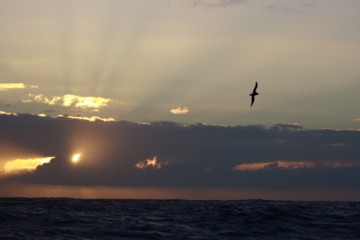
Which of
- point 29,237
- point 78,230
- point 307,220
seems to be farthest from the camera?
point 307,220

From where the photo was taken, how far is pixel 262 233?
55469mm

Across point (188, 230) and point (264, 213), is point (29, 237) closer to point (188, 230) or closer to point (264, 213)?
point (188, 230)

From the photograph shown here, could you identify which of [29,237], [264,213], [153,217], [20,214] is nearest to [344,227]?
[264,213]

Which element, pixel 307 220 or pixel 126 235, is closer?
pixel 126 235

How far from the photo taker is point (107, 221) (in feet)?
208

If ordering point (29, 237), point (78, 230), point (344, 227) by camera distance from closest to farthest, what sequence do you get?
point (29, 237), point (78, 230), point (344, 227)

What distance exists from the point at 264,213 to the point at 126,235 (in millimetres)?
22427

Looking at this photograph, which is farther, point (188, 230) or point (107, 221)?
point (107, 221)

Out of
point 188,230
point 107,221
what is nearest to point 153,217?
point 107,221

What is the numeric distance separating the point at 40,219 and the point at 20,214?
6.40m

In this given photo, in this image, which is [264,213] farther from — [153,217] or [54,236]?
[54,236]

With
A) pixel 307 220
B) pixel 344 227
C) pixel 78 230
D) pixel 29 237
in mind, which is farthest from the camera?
pixel 307 220

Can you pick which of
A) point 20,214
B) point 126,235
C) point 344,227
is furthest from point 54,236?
point 344,227

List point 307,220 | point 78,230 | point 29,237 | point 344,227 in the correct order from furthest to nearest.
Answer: point 307,220 < point 344,227 < point 78,230 < point 29,237
